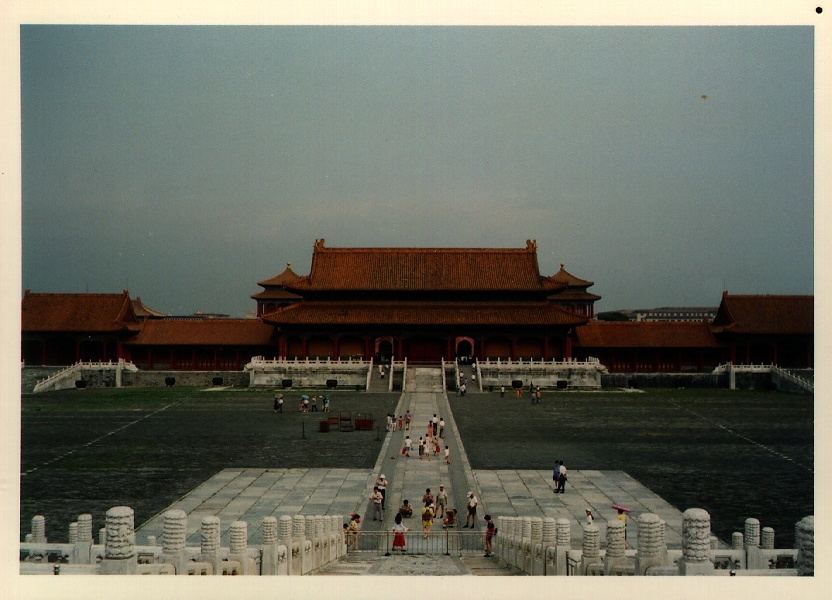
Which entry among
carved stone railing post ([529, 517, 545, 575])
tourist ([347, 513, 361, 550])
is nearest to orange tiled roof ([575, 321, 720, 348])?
tourist ([347, 513, 361, 550])

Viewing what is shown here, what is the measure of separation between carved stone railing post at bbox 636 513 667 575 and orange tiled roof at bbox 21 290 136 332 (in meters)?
61.2

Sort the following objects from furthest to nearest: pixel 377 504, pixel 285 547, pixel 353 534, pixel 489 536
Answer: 1. pixel 377 504
2. pixel 353 534
3. pixel 489 536
4. pixel 285 547

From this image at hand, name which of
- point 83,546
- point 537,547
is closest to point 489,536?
point 537,547

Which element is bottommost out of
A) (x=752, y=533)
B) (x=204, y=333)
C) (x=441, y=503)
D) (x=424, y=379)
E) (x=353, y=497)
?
(x=353, y=497)

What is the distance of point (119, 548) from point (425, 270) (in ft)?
200

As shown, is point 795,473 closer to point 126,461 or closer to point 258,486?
point 258,486

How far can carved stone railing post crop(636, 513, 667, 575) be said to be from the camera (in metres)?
16.4

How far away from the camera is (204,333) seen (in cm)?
7362

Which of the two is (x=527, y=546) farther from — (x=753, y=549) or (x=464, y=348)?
(x=464, y=348)

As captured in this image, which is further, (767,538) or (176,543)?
(767,538)

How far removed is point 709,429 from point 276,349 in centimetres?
3959

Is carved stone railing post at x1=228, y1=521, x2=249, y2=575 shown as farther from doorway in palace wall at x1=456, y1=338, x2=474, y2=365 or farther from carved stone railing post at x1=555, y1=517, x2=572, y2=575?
doorway in palace wall at x1=456, y1=338, x2=474, y2=365
